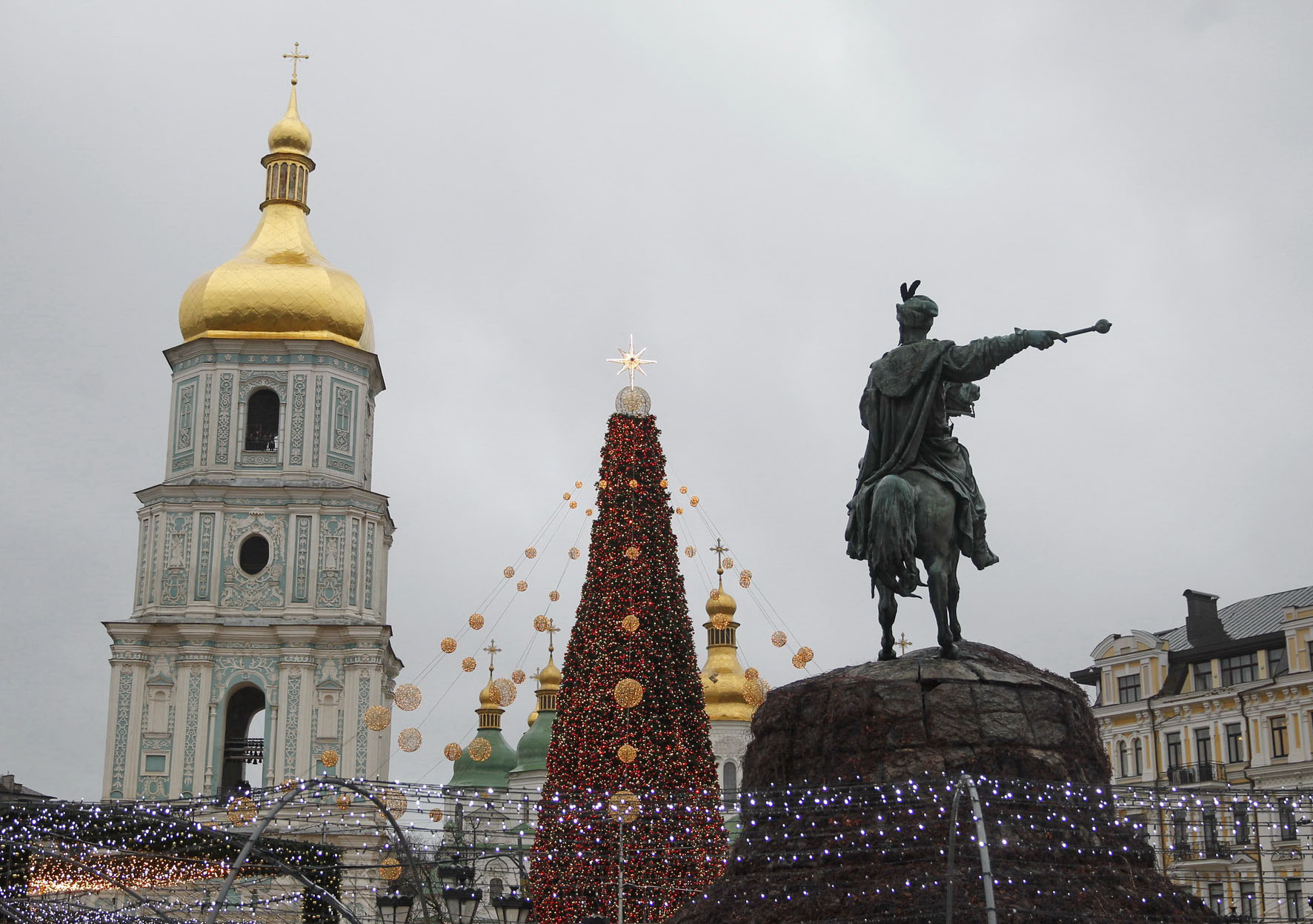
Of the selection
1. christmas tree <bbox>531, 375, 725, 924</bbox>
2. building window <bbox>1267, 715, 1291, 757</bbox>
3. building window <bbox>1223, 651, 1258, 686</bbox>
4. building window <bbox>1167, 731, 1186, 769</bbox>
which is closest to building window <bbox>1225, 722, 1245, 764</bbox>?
building window <bbox>1267, 715, 1291, 757</bbox>

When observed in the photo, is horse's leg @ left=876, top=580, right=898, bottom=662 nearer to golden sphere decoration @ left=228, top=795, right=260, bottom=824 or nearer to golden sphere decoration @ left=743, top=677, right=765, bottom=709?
golden sphere decoration @ left=228, top=795, right=260, bottom=824

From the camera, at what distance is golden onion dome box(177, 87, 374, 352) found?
5434 cm

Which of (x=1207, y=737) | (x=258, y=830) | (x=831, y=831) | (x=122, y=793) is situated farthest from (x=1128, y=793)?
(x=122, y=793)

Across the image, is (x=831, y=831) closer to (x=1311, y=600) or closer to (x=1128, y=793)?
(x=1128, y=793)

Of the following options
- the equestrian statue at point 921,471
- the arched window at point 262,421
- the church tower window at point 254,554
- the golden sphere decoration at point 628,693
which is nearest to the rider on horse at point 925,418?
the equestrian statue at point 921,471

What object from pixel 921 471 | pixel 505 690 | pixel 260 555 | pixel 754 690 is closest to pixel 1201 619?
pixel 754 690

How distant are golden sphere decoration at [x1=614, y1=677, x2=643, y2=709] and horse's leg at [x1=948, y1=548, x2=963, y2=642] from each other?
13962mm

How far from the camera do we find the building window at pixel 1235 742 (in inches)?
1709

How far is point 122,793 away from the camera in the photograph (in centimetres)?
5000

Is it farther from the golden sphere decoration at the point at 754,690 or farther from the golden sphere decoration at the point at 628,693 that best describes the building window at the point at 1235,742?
the golden sphere decoration at the point at 628,693

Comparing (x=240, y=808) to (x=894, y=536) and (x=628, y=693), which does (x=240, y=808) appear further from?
(x=628, y=693)

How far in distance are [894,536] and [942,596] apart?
2.54 feet

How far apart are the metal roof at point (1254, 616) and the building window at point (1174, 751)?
7.42 ft

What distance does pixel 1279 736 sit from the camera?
42.6 meters
